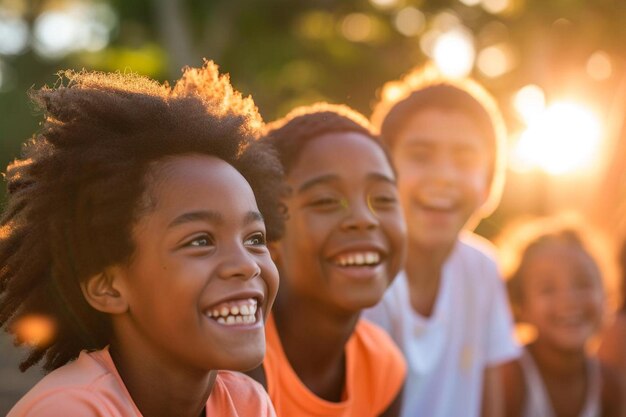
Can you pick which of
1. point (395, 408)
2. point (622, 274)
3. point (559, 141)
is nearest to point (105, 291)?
point (395, 408)

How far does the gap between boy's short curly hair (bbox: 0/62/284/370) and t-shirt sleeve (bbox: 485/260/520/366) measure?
2361 mm

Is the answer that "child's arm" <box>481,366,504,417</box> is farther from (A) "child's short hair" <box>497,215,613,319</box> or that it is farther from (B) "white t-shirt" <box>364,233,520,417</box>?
(A) "child's short hair" <box>497,215,613,319</box>

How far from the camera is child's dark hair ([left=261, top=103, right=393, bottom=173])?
3420mm

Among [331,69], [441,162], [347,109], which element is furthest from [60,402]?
[331,69]

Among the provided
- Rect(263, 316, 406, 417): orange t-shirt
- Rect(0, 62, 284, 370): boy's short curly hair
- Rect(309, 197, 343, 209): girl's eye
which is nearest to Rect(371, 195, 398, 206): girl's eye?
Rect(309, 197, 343, 209): girl's eye

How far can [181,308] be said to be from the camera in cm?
245

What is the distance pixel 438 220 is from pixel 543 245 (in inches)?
50.6

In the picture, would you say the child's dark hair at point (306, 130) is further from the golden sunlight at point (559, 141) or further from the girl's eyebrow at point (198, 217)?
the golden sunlight at point (559, 141)

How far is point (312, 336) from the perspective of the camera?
11.3ft

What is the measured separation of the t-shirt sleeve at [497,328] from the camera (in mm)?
4766

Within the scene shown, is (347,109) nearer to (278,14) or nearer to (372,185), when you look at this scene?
(372,185)

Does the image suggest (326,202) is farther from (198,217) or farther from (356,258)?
(198,217)

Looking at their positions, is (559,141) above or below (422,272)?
A: above

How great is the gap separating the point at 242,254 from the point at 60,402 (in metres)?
0.54
